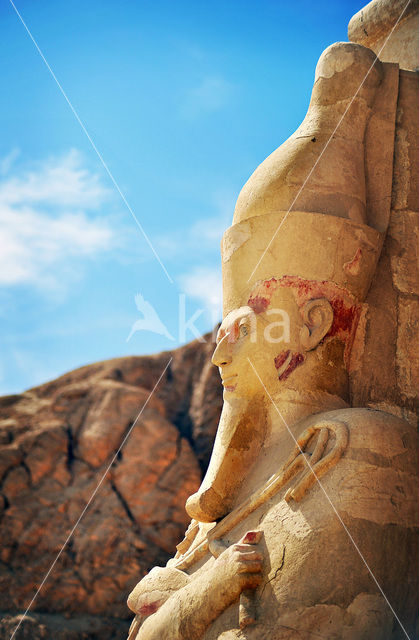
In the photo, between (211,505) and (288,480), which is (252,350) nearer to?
(288,480)

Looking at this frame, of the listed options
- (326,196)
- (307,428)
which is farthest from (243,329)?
(326,196)

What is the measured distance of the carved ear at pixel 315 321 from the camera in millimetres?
3932

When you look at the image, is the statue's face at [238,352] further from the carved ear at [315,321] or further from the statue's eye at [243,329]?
the carved ear at [315,321]

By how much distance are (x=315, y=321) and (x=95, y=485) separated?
25.6 ft

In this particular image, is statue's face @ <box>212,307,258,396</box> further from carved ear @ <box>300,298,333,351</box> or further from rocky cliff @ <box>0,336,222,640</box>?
rocky cliff @ <box>0,336,222,640</box>

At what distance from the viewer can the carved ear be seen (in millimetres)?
3932

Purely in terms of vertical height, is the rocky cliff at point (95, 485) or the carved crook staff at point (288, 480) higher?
the rocky cliff at point (95, 485)

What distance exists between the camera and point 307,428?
3.65m

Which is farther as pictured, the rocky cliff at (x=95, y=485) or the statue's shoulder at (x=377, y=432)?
the rocky cliff at (x=95, y=485)

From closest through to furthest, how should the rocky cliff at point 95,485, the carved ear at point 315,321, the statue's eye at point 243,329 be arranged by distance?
the carved ear at point 315,321 < the statue's eye at point 243,329 < the rocky cliff at point 95,485

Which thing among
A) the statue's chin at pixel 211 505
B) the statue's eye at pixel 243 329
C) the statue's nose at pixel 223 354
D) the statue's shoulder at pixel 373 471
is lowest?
the statue's shoulder at pixel 373 471

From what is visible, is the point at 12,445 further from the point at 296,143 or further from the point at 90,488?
the point at 296,143

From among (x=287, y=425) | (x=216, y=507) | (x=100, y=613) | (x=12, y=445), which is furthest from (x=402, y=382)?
(x=12, y=445)

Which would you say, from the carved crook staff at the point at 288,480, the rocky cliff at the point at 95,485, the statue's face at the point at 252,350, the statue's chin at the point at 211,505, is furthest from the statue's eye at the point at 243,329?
the rocky cliff at the point at 95,485
